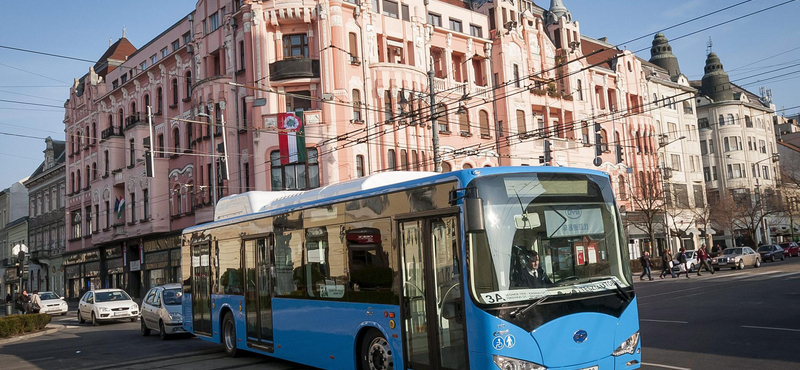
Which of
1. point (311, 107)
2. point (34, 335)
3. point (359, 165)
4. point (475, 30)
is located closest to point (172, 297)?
point (34, 335)

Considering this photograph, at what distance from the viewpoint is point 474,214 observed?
23.8 feet

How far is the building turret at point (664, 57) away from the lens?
69.2 meters

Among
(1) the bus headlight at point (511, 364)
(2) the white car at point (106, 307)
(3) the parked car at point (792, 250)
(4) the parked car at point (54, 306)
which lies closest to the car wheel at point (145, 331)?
(2) the white car at point (106, 307)

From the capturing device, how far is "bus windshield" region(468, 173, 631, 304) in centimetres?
752

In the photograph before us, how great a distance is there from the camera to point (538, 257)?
7664 mm

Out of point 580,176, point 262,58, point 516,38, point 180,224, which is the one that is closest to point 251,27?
point 262,58

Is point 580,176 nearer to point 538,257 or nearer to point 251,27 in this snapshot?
point 538,257

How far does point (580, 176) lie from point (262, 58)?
2976cm

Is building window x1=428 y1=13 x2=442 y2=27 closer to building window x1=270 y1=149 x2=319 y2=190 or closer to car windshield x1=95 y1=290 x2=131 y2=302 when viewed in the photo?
building window x1=270 y1=149 x2=319 y2=190

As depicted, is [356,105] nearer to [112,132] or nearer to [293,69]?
[293,69]

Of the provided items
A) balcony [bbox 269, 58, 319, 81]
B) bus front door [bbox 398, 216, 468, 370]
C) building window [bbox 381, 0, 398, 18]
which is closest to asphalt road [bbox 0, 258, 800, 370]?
bus front door [bbox 398, 216, 468, 370]

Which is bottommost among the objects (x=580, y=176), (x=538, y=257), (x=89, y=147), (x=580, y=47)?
(x=538, y=257)

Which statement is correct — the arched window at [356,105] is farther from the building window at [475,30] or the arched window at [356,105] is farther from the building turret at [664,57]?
the building turret at [664,57]

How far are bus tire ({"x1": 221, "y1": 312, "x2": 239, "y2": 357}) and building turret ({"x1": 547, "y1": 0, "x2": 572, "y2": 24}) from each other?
138 feet
